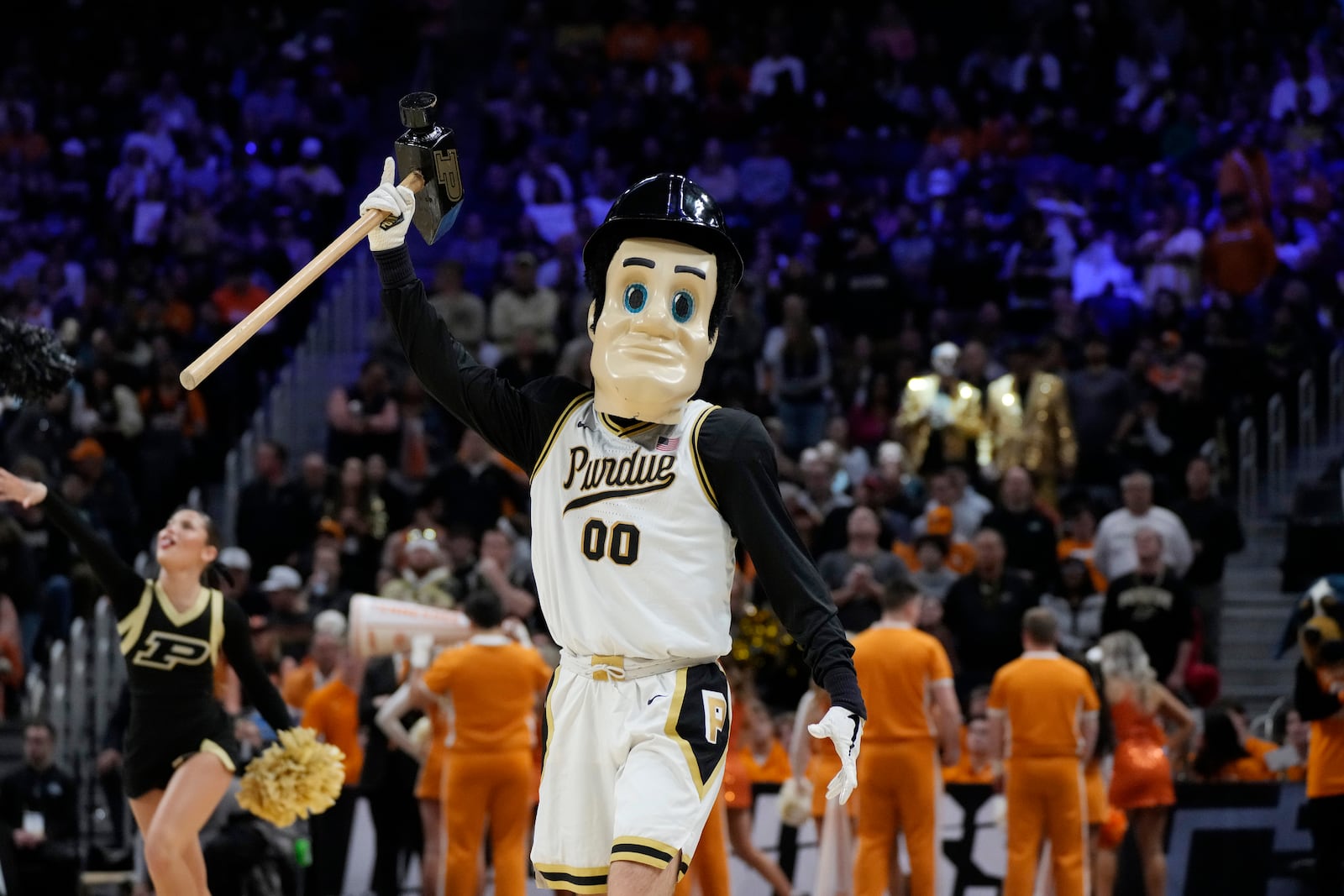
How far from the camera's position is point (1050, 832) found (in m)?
9.66

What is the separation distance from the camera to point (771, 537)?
5047mm

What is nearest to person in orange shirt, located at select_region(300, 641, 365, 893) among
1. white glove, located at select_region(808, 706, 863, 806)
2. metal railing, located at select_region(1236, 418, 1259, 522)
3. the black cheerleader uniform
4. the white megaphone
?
the white megaphone

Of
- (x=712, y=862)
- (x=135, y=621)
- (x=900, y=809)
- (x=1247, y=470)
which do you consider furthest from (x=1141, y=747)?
(x=135, y=621)

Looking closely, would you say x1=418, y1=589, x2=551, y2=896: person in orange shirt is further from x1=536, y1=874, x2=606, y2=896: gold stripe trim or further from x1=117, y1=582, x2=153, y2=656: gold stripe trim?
x1=536, y1=874, x2=606, y2=896: gold stripe trim

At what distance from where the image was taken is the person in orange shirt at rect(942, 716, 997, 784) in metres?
10.7

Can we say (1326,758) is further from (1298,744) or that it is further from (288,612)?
(288,612)

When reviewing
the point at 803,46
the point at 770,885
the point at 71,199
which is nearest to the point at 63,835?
the point at 770,885

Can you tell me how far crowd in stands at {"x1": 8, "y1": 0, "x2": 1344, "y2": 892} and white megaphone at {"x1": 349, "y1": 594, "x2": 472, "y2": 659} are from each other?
925 millimetres

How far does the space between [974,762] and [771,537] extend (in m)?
6.12

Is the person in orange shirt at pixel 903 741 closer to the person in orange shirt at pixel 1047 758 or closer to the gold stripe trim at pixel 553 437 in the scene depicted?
the person in orange shirt at pixel 1047 758

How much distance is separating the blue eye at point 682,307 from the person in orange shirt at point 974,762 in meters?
5.88

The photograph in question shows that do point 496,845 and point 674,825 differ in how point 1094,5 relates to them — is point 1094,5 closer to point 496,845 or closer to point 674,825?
point 496,845

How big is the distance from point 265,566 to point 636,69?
7.80 meters

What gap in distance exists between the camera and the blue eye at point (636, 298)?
5.27 metres
